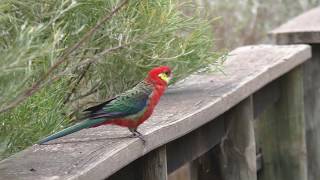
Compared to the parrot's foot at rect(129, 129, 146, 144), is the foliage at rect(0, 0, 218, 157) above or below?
above

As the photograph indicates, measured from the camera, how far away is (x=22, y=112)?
8.37ft

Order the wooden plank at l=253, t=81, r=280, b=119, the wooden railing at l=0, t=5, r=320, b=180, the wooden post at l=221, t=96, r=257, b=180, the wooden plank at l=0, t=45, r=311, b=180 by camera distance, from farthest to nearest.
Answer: the wooden plank at l=253, t=81, r=280, b=119, the wooden post at l=221, t=96, r=257, b=180, the wooden railing at l=0, t=5, r=320, b=180, the wooden plank at l=0, t=45, r=311, b=180

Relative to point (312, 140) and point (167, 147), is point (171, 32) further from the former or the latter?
point (312, 140)

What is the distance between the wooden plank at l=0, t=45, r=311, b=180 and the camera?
213 centimetres

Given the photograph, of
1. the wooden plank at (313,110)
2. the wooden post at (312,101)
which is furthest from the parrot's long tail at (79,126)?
the wooden plank at (313,110)

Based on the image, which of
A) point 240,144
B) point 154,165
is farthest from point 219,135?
point 154,165

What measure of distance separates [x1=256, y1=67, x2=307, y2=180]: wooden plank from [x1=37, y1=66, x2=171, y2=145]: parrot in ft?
6.68

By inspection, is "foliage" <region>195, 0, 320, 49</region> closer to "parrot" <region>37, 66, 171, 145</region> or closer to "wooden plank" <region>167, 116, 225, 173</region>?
"wooden plank" <region>167, 116, 225, 173</region>

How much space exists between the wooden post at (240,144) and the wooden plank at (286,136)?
2.59 ft

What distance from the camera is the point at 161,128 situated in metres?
2.63

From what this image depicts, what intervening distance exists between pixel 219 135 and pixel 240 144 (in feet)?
0.66

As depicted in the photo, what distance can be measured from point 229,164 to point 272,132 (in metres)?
0.85

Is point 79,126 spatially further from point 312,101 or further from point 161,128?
point 312,101

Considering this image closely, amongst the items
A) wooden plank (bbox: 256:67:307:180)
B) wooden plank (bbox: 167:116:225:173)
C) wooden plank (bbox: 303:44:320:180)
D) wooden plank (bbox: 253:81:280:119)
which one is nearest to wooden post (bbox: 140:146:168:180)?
wooden plank (bbox: 167:116:225:173)
